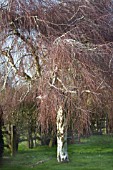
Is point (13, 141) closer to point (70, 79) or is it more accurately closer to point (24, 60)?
point (24, 60)

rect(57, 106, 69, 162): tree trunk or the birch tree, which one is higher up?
the birch tree

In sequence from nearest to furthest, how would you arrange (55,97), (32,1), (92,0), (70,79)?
(55,97) < (70,79) < (32,1) < (92,0)

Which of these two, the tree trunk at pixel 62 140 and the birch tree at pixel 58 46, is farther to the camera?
the tree trunk at pixel 62 140

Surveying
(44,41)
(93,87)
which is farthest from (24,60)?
(93,87)

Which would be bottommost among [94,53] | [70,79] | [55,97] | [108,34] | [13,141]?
[13,141]

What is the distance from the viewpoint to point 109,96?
16.8 ft

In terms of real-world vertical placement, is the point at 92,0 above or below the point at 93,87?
above

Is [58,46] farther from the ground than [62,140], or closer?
farther from the ground

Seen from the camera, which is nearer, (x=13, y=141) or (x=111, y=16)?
(x=111, y=16)

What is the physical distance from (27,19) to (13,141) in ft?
12.2

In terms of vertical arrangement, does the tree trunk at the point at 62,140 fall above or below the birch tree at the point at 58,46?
below

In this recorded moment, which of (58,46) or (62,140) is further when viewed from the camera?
(62,140)

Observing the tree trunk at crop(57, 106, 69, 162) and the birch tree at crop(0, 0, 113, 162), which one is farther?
the tree trunk at crop(57, 106, 69, 162)

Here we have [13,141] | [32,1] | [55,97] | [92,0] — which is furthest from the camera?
[13,141]
